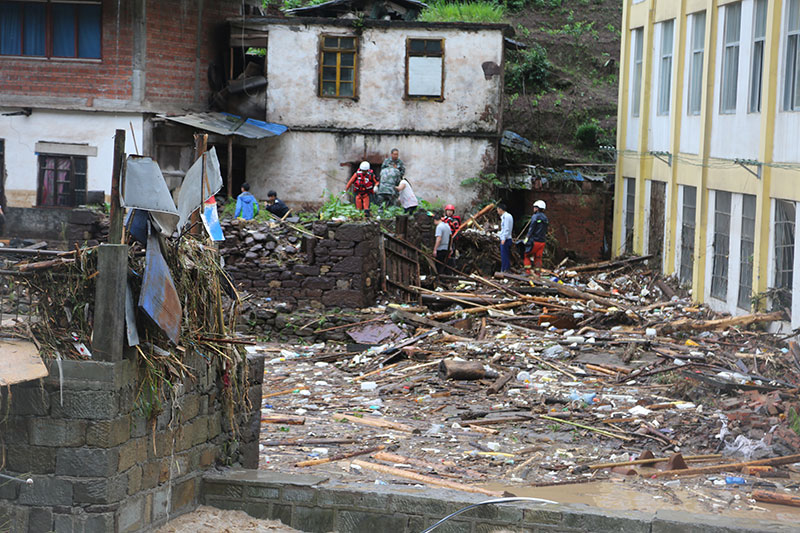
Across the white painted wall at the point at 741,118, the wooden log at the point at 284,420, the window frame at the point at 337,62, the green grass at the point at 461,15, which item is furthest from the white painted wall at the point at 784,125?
the window frame at the point at 337,62

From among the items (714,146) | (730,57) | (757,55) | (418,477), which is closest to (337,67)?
(714,146)

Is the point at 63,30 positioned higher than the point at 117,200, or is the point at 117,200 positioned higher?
the point at 63,30

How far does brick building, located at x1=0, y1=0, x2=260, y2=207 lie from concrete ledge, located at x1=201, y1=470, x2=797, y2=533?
16985 mm

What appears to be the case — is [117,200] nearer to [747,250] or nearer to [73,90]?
[747,250]

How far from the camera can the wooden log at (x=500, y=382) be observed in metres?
13.6

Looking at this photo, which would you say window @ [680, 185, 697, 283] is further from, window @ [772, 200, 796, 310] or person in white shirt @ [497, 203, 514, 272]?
window @ [772, 200, 796, 310]

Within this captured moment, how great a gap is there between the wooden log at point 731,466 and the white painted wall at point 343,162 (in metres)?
15.7

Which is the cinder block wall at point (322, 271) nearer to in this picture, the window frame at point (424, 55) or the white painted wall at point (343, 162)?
the white painted wall at point (343, 162)

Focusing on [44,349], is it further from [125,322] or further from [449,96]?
[449,96]

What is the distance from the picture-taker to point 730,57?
19.0 metres

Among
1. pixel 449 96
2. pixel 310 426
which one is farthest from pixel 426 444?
pixel 449 96

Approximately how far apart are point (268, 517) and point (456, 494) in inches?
57.8

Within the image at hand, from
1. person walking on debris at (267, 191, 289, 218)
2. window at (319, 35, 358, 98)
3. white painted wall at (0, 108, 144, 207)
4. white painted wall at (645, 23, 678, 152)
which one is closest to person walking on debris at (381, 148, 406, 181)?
window at (319, 35, 358, 98)

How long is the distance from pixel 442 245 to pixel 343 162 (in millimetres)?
5599
